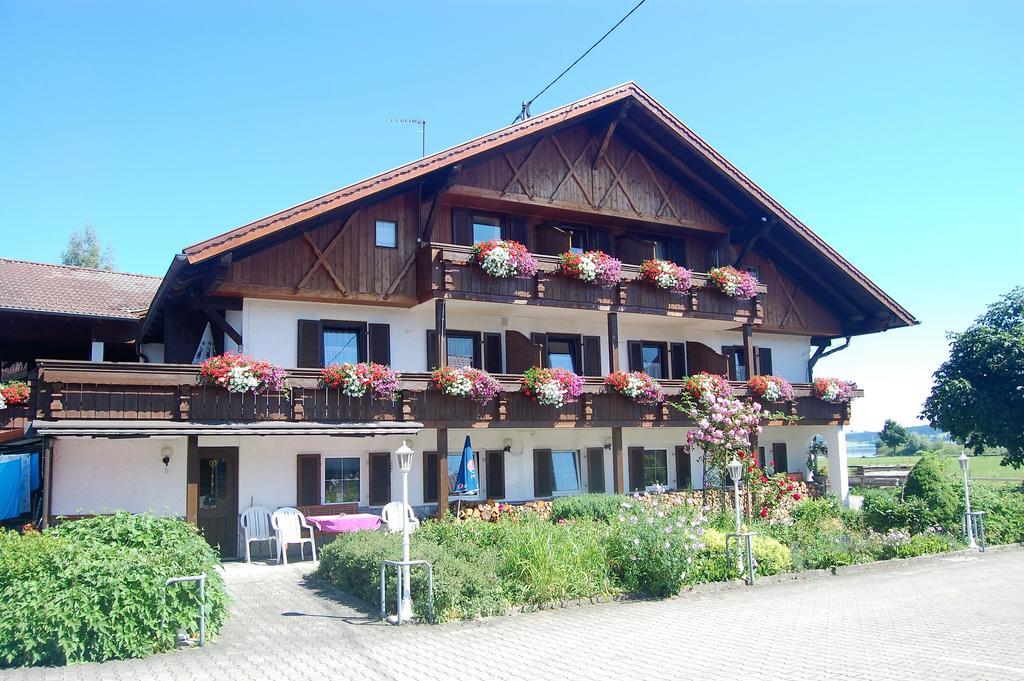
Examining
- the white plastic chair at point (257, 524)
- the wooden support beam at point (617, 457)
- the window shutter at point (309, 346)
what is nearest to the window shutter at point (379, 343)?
the window shutter at point (309, 346)

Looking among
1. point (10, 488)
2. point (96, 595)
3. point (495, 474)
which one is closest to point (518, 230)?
point (495, 474)

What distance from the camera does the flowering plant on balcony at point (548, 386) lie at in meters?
20.2

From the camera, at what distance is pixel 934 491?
20.0 m

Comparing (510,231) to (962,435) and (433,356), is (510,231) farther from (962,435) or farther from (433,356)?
(962,435)

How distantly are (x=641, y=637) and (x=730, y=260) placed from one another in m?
17.2

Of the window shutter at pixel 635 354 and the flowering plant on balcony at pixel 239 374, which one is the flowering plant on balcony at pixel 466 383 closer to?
the flowering plant on balcony at pixel 239 374

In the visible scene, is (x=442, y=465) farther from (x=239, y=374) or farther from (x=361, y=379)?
(x=239, y=374)

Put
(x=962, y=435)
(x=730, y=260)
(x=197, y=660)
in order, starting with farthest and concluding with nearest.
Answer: (x=962, y=435)
(x=730, y=260)
(x=197, y=660)

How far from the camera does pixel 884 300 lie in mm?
26922

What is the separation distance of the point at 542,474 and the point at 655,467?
4.10 metres

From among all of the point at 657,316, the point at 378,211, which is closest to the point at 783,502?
the point at 657,316

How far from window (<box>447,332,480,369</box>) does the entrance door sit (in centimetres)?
591

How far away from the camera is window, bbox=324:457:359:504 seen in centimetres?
1961

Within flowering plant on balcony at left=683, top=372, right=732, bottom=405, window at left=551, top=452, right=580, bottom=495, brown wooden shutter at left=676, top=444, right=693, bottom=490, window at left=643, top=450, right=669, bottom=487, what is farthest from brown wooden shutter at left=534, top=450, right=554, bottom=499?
brown wooden shutter at left=676, top=444, right=693, bottom=490
